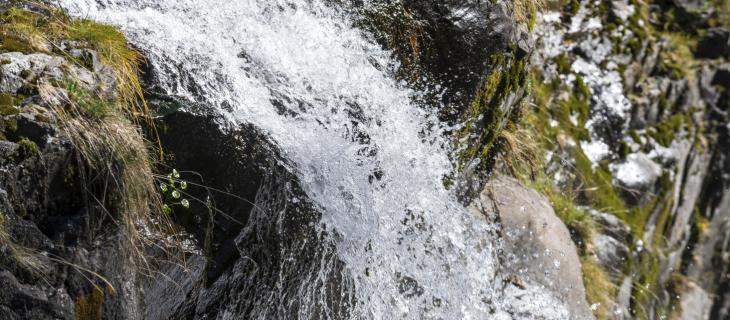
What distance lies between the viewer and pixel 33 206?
8.82ft

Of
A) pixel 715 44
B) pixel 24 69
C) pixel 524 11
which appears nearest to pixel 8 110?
pixel 24 69

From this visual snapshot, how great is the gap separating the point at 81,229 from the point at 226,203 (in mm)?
705

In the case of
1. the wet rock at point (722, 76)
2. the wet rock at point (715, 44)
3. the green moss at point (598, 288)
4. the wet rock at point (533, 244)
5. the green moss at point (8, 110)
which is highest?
the wet rock at point (715, 44)

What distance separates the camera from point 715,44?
285 inches

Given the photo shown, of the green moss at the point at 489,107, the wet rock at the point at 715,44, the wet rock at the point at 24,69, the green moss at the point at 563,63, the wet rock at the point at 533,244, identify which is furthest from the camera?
the wet rock at the point at 715,44

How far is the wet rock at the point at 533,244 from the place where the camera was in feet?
15.7

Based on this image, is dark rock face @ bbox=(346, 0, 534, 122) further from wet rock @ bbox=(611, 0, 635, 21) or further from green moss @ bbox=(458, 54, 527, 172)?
wet rock @ bbox=(611, 0, 635, 21)

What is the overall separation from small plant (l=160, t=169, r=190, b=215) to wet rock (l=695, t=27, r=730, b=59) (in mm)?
5729

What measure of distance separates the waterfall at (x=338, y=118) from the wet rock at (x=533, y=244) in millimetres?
669

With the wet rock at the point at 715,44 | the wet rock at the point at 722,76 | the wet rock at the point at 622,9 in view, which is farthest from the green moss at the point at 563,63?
the wet rock at the point at 722,76

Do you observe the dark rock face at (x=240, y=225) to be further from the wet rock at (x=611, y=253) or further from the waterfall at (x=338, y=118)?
the wet rock at (x=611, y=253)

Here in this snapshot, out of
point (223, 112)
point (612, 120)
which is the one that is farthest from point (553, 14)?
point (223, 112)

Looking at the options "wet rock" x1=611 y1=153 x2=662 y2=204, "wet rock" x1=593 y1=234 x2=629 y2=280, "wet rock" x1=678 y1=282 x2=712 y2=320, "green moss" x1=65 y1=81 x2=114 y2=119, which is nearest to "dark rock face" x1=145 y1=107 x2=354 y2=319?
"green moss" x1=65 y1=81 x2=114 y2=119

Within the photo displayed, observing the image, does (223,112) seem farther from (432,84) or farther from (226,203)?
(432,84)
